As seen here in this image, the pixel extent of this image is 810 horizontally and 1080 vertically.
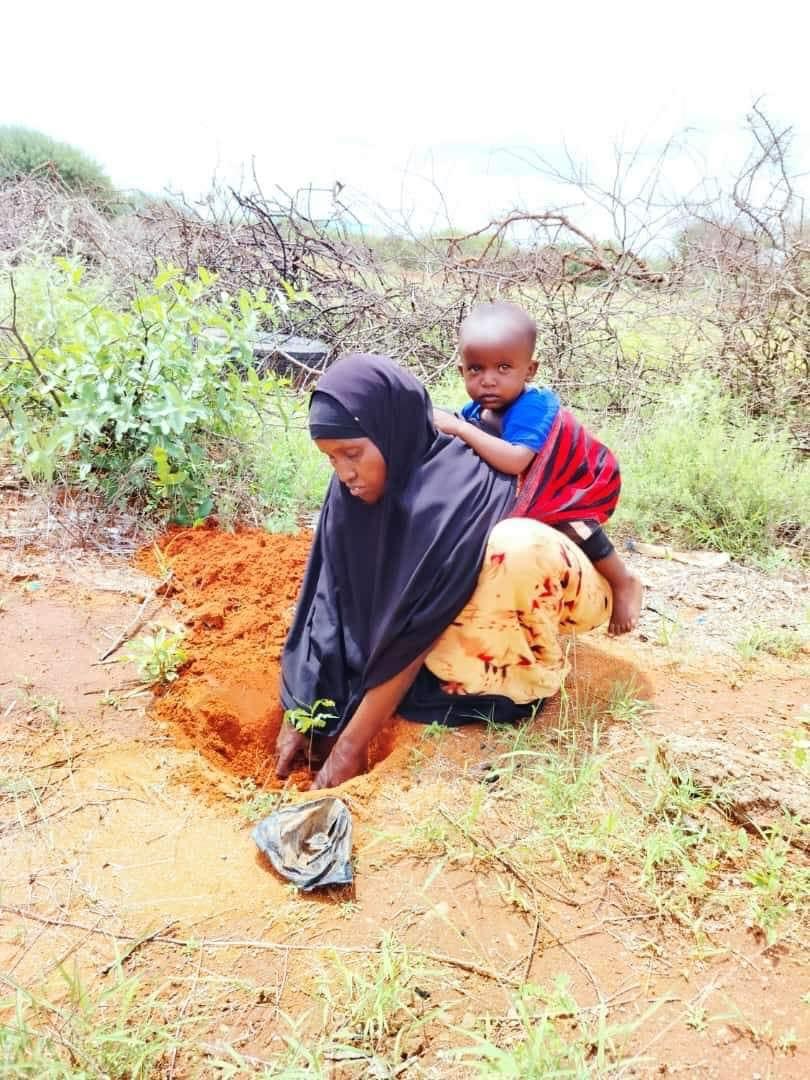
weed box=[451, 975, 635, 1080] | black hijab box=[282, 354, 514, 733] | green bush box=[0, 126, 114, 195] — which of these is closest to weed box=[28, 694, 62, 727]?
black hijab box=[282, 354, 514, 733]

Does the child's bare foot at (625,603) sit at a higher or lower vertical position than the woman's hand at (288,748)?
higher

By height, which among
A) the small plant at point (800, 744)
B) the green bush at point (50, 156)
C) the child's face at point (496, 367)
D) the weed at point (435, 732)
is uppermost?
the green bush at point (50, 156)

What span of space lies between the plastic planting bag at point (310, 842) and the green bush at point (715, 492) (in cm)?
259

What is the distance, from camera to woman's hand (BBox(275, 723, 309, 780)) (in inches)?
93.1

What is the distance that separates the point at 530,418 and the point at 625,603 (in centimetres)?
71

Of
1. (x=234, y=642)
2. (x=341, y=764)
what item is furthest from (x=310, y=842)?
(x=234, y=642)

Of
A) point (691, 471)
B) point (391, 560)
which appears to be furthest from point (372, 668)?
point (691, 471)

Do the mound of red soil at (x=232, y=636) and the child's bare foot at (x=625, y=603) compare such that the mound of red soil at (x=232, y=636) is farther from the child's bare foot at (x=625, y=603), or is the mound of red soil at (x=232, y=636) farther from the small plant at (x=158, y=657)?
the child's bare foot at (x=625, y=603)

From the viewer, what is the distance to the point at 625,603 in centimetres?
255

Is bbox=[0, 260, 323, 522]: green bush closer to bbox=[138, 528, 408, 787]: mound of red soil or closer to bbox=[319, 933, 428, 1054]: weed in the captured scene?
bbox=[138, 528, 408, 787]: mound of red soil

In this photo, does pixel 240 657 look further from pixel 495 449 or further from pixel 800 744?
pixel 800 744

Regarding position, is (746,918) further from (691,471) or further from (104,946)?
(691,471)

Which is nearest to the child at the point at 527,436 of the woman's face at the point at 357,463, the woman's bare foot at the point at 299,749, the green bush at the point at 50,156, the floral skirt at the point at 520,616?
the floral skirt at the point at 520,616

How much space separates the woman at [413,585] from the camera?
2104 mm
